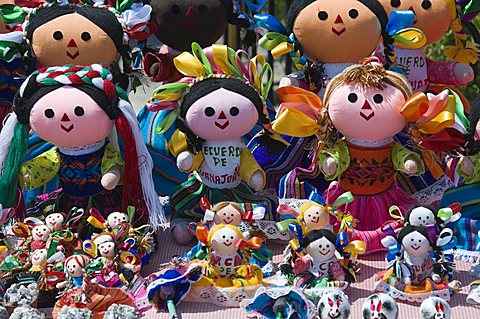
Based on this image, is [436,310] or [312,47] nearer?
[436,310]

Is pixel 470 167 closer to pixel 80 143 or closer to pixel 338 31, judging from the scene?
pixel 338 31

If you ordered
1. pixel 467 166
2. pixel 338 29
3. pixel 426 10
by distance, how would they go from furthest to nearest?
pixel 426 10, pixel 338 29, pixel 467 166

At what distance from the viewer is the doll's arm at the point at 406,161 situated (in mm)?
2846

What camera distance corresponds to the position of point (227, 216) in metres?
2.64

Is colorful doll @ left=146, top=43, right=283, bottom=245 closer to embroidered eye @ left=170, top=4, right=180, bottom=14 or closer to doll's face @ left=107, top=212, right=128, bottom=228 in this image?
doll's face @ left=107, top=212, right=128, bottom=228

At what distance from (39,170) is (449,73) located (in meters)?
1.61

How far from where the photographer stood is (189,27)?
11.0ft

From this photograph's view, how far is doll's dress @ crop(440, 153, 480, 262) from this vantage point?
2865 millimetres

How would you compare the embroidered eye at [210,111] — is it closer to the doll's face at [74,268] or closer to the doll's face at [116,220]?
the doll's face at [116,220]

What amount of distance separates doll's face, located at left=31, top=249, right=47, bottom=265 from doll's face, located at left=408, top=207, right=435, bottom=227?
1.07m

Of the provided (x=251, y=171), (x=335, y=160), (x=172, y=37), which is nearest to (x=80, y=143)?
(x=251, y=171)

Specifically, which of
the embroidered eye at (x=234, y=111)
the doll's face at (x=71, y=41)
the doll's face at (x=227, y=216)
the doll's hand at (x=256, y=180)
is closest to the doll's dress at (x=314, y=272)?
the doll's face at (x=227, y=216)

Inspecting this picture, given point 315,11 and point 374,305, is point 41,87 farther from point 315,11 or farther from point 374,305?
point 374,305

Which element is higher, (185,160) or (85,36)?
(85,36)
